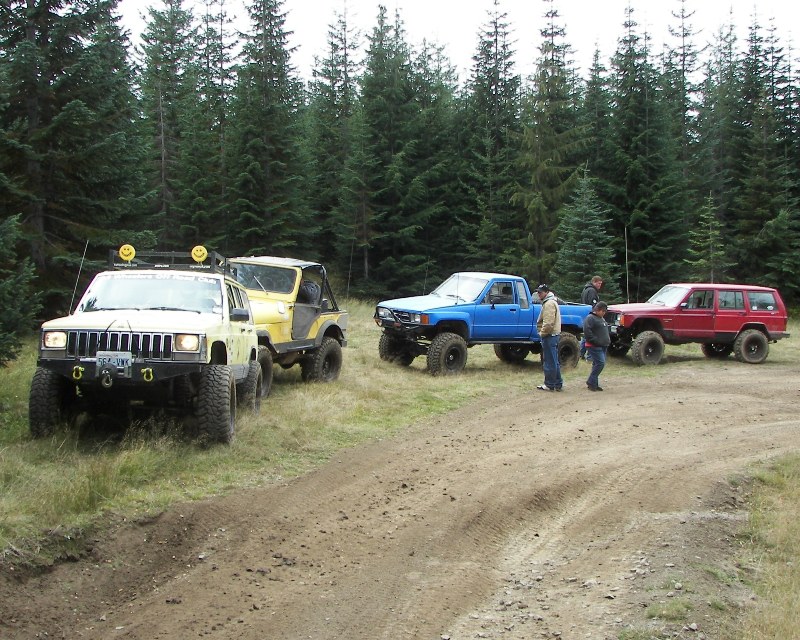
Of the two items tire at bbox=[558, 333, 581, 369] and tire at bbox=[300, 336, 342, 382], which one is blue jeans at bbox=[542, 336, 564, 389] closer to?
tire at bbox=[558, 333, 581, 369]

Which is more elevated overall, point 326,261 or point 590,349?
point 326,261

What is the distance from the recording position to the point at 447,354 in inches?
615

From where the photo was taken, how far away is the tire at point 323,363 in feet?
44.9

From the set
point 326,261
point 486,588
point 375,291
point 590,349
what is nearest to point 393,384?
point 590,349

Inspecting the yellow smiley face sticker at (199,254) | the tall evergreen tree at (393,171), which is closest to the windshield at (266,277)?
the yellow smiley face sticker at (199,254)

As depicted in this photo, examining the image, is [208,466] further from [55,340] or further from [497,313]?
[497,313]

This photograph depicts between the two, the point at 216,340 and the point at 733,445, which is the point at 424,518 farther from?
the point at 733,445

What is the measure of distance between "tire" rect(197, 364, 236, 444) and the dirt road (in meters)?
1.14

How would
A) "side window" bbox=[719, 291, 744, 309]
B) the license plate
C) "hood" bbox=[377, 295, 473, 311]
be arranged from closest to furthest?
the license plate → "hood" bbox=[377, 295, 473, 311] → "side window" bbox=[719, 291, 744, 309]

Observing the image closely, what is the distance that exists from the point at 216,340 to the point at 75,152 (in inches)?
418

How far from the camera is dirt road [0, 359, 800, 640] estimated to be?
4.81 m

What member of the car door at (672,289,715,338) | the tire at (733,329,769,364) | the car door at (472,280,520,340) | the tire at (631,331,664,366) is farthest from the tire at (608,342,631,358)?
the car door at (472,280,520,340)

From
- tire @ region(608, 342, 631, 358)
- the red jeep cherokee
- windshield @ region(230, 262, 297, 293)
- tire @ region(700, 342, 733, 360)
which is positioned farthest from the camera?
tire @ region(700, 342, 733, 360)

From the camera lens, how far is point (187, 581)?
5355mm
